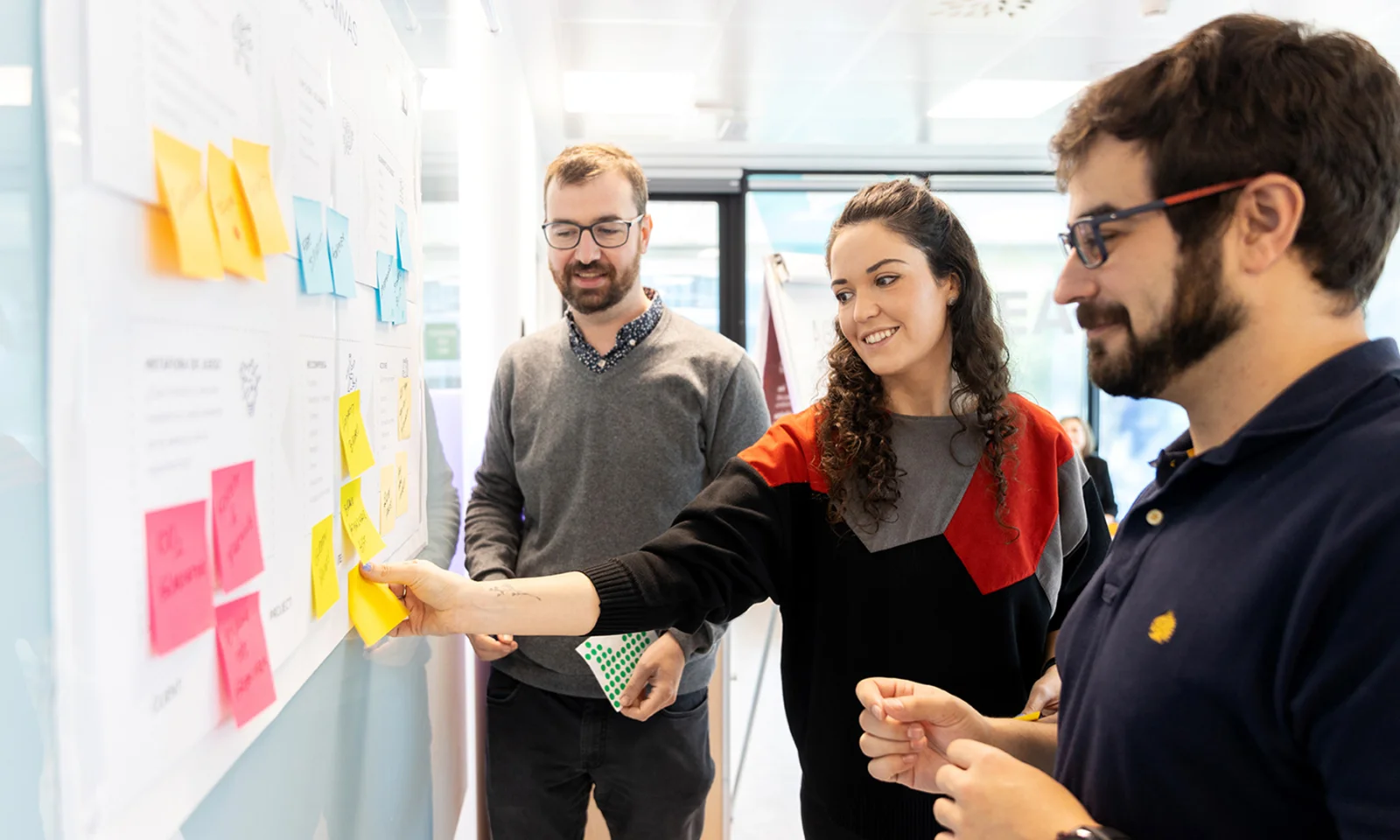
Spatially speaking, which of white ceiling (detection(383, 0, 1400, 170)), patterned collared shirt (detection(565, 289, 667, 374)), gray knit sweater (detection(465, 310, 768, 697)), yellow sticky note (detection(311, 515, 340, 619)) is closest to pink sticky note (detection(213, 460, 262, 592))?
yellow sticky note (detection(311, 515, 340, 619))

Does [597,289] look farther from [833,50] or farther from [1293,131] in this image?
[833,50]

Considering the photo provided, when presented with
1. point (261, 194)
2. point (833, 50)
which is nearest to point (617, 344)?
point (261, 194)

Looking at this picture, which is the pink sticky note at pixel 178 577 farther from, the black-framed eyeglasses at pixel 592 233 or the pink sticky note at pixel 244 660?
the black-framed eyeglasses at pixel 592 233

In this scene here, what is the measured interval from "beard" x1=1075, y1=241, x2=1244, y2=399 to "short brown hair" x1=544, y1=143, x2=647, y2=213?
39.6 inches

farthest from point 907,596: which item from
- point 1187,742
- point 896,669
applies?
point 1187,742

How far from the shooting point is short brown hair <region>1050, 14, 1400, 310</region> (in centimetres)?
66

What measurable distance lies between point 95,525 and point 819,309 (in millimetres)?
3352

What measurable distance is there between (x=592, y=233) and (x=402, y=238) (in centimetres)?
46

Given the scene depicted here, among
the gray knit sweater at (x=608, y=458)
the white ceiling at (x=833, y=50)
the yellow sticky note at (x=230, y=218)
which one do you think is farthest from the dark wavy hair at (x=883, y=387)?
the white ceiling at (x=833, y=50)

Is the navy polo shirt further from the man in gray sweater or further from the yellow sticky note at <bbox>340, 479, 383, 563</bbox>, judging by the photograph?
the man in gray sweater

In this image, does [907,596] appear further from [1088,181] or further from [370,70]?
[370,70]

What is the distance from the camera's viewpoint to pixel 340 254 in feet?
2.89

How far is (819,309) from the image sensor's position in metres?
3.67

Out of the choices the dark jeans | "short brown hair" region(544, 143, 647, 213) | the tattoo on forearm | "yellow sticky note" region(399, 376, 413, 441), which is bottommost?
the dark jeans
